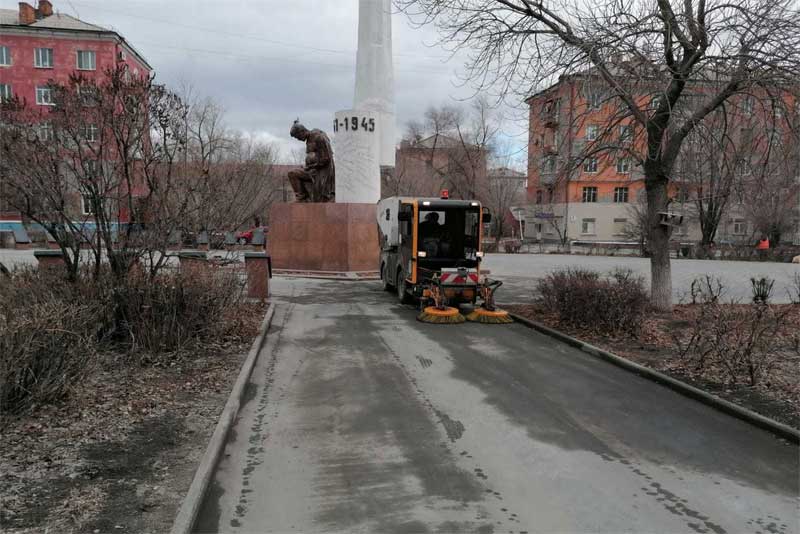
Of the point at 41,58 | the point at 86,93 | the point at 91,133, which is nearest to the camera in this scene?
the point at 86,93

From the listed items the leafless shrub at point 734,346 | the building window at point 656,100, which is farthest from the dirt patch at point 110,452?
the building window at point 656,100

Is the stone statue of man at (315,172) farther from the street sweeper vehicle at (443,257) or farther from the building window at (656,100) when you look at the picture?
the building window at (656,100)

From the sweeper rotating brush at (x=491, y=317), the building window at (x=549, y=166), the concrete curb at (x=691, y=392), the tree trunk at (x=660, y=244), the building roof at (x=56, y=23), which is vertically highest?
the building roof at (x=56, y=23)

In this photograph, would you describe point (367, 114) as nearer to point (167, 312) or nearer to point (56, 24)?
point (167, 312)

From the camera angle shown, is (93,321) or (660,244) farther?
(660,244)

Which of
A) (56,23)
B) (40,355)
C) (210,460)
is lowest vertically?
(210,460)

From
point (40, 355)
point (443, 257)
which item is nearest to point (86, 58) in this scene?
point (443, 257)

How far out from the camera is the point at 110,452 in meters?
4.60

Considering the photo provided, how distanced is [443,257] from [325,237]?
8772mm

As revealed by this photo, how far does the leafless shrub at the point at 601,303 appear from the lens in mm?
9547

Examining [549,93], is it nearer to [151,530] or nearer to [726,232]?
[151,530]

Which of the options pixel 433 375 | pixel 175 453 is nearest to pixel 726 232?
pixel 433 375

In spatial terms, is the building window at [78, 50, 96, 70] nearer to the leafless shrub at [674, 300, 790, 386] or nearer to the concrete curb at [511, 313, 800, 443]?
the concrete curb at [511, 313, 800, 443]

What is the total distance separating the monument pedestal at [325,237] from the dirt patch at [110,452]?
14.5 metres
